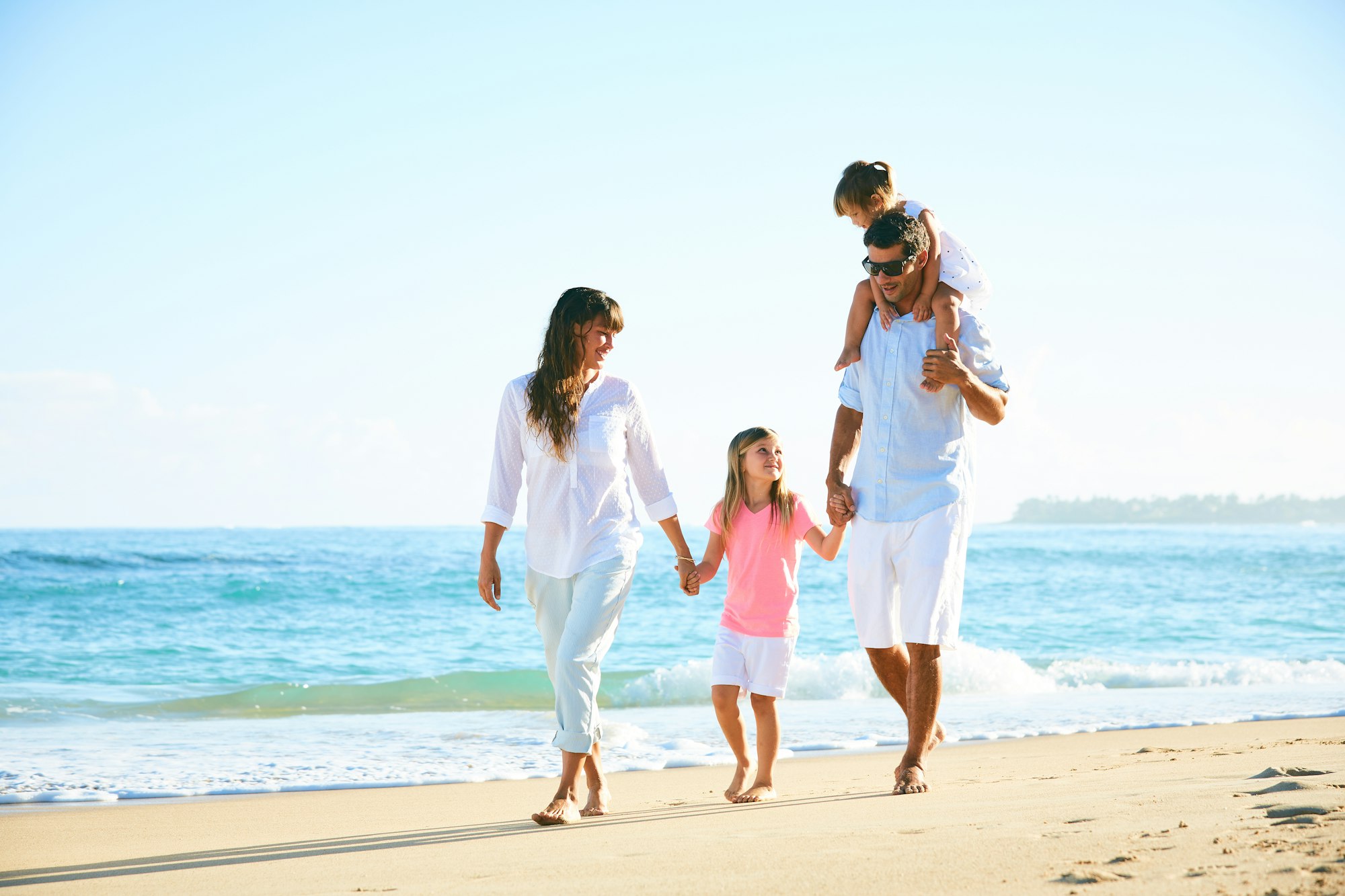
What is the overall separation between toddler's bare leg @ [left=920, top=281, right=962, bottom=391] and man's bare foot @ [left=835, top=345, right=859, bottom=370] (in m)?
0.32

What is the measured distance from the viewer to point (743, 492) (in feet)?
14.5

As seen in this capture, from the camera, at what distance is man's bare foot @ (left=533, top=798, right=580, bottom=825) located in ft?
11.6

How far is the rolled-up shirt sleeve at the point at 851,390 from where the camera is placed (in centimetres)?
401

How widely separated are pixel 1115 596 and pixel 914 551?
16.4 m

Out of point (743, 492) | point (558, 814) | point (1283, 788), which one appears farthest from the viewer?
point (743, 492)

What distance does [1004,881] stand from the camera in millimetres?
2273

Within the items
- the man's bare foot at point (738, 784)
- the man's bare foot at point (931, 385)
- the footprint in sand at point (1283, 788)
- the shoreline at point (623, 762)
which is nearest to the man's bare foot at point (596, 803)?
the man's bare foot at point (738, 784)

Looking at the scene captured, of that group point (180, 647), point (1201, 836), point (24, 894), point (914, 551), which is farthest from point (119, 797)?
point (180, 647)

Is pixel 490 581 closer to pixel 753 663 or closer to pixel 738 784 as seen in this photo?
pixel 753 663

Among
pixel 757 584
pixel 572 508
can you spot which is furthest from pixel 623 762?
pixel 572 508

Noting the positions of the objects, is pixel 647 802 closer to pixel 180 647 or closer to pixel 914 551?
pixel 914 551

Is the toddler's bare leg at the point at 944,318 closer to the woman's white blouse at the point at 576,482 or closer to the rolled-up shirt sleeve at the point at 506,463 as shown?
the woman's white blouse at the point at 576,482

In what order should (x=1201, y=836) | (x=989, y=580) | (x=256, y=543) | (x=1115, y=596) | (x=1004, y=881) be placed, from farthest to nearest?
(x=256, y=543) → (x=989, y=580) → (x=1115, y=596) → (x=1201, y=836) → (x=1004, y=881)

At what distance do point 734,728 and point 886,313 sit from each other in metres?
1.71
